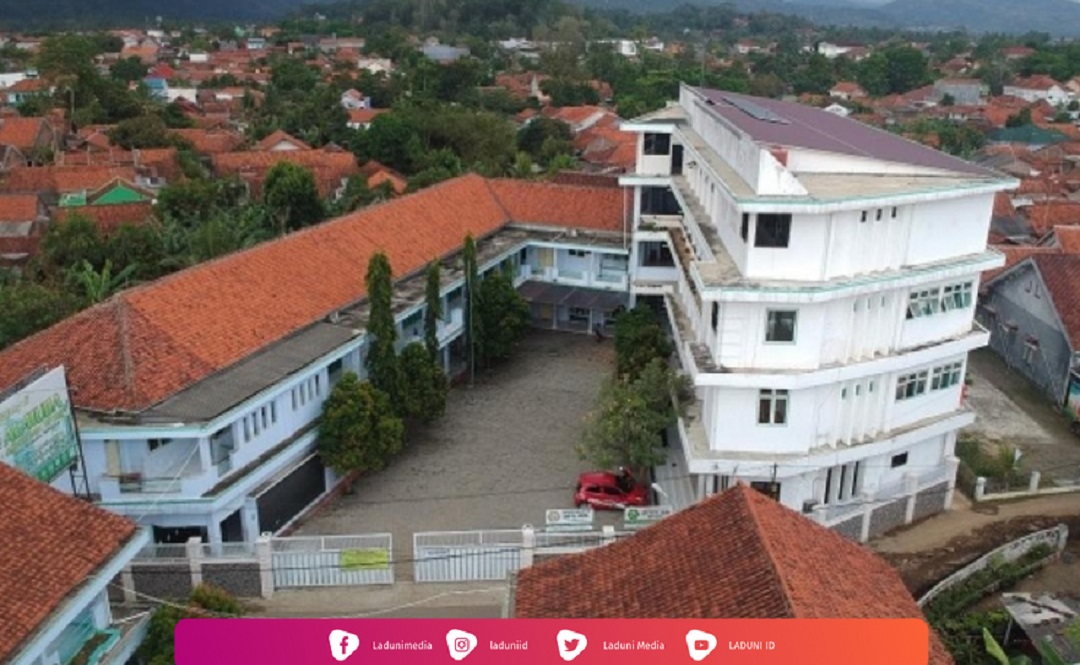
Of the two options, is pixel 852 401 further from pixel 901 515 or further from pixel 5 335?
pixel 5 335

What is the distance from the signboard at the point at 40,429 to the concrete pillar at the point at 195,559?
264cm

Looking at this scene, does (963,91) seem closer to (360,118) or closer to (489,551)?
(360,118)

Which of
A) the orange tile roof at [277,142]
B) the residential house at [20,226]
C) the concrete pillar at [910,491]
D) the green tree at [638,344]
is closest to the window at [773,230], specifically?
the green tree at [638,344]

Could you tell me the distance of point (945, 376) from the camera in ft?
73.2

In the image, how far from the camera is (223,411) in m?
18.9

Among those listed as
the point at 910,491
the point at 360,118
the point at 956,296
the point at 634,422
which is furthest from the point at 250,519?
the point at 360,118

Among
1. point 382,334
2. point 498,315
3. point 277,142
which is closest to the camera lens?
point 382,334

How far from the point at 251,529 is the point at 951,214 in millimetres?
16086

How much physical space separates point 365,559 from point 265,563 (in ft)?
6.16

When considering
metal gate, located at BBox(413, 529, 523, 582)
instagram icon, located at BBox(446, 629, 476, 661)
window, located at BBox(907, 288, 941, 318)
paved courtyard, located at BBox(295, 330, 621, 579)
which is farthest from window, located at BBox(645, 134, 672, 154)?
instagram icon, located at BBox(446, 629, 476, 661)

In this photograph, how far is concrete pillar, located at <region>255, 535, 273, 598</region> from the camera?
18719 mm

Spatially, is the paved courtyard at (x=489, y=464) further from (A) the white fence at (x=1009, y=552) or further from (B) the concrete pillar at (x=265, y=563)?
(A) the white fence at (x=1009, y=552)

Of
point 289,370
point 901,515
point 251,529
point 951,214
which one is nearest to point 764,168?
point 951,214

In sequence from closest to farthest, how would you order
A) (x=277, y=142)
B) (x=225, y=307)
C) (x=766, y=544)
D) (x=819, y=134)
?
(x=766, y=544) → (x=225, y=307) → (x=819, y=134) → (x=277, y=142)
